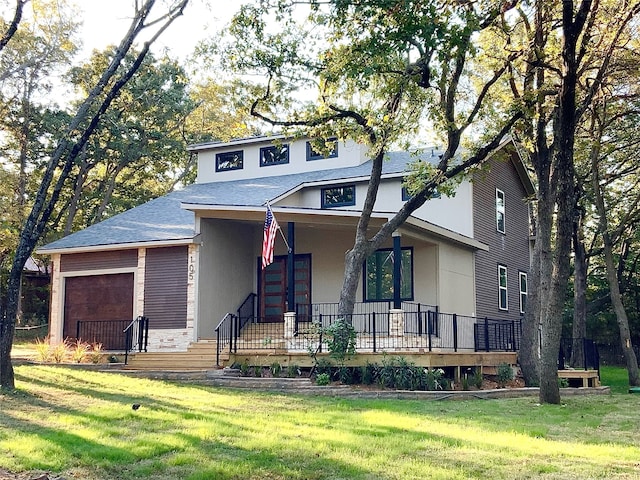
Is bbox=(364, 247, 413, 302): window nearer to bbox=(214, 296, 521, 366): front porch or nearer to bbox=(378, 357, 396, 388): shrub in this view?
bbox=(214, 296, 521, 366): front porch

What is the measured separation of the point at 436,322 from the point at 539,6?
7.44 metres

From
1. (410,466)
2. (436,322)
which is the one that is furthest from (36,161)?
(410,466)

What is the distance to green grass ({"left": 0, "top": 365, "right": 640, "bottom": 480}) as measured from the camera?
6.74 metres

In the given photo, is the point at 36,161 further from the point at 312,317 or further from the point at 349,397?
the point at 349,397

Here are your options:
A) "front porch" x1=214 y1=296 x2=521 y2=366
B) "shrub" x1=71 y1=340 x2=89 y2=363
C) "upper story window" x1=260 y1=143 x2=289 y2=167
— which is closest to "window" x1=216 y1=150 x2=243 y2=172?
"upper story window" x1=260 y1=143 x2=289 y2=167

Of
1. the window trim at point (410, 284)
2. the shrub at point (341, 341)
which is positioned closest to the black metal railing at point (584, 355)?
the window trim at point (410, 284)

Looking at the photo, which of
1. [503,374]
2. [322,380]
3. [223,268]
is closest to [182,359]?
[223,268]

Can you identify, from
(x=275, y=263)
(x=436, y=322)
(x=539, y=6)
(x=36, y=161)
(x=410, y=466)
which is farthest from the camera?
(x=36, y=161)

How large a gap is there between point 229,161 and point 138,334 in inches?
314

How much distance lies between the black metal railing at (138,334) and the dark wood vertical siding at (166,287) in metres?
0.20

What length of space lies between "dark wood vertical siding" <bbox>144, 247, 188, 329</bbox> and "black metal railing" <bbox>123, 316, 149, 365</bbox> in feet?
0.67

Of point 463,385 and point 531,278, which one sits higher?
point 531,278

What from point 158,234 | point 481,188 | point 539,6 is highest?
point 539,6

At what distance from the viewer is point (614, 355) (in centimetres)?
3497
